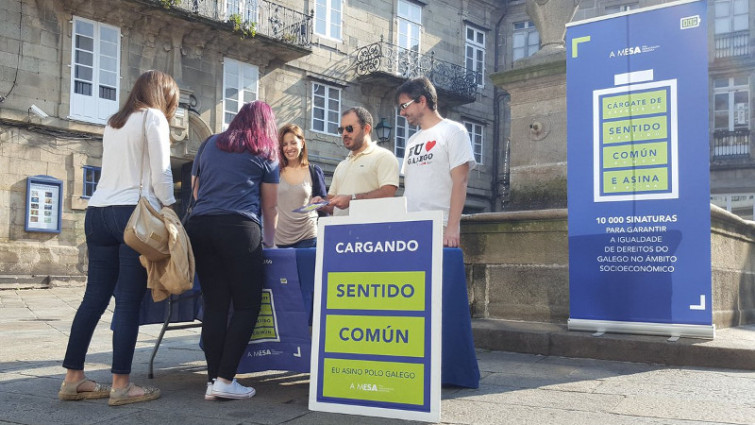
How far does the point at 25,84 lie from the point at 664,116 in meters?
14.8

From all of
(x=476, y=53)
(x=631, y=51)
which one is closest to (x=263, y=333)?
(x=631, y=51)

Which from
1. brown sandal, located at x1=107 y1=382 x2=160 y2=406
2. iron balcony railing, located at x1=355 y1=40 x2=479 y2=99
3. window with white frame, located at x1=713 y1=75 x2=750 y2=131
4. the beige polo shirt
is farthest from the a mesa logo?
window with white frame, located at x1=713 y1=75 x2=750 y2=131

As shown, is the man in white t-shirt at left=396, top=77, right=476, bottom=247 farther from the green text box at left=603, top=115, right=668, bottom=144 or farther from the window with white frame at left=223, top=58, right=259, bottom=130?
the window with white frame at left=223, top=58, right=259, bottom=130

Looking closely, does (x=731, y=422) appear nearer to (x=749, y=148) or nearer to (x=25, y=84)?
(x=25, y=84)

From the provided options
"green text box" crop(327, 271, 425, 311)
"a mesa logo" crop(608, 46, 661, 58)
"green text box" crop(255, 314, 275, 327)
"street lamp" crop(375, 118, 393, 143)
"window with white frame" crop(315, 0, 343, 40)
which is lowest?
"green text box" crop(255, 314, 275, 327)

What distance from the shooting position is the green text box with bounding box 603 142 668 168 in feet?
16.9

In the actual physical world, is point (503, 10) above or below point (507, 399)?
above

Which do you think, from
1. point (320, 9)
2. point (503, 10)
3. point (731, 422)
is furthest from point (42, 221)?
point (503, 10)

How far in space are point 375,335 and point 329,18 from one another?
20084 mm

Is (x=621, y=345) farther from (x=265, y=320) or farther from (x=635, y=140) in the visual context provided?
(x=265, y=320)

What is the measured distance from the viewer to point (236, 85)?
19719 millimetres

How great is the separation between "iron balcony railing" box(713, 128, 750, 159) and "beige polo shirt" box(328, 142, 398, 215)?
2292 centimetres

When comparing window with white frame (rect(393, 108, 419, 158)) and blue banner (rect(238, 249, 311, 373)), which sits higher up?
window with white frame (rect(393, 108, 419, 158))

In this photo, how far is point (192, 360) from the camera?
5.15 meters
